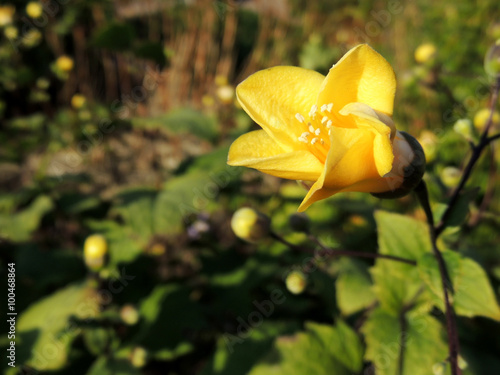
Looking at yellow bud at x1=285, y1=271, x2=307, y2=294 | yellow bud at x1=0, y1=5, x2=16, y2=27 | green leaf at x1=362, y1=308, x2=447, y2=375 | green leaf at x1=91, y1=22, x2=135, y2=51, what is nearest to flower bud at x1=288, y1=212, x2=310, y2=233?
yellow bud at x1=285, y1=271, x2=307, y2=294

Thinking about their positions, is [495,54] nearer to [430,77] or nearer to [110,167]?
[430,77]

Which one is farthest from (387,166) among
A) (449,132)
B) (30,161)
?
(30,161)

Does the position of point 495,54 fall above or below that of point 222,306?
above

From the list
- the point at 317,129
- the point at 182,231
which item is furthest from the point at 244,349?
the point at 317,129

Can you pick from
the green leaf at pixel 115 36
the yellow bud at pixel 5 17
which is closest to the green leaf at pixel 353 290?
the green leaf at pixel 115 36

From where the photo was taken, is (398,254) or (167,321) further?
(167,321)

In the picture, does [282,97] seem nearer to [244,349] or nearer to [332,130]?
[332,130]

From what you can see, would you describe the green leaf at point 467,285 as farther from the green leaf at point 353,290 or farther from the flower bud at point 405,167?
the green leaf at point 353,290
